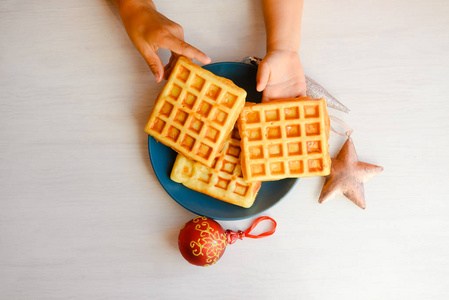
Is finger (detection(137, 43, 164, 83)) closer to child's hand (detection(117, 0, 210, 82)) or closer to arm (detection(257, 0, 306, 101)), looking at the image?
child's hand (detection(117, 0, 210, 82))

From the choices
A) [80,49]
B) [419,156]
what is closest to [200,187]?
[80,49]

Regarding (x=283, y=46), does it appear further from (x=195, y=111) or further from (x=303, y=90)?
(x=195, y=111)

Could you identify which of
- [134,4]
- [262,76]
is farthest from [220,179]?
[134,4]

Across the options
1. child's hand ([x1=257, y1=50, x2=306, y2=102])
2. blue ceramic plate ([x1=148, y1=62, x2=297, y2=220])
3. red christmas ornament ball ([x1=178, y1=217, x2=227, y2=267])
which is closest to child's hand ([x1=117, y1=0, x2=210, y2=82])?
blue ceramic plate ([x1=148, y1=62, x2=297, y2=220])

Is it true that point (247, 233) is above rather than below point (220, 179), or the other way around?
below

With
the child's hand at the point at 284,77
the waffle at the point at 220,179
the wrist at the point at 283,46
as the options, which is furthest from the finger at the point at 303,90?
the waffle at the point at 220,179

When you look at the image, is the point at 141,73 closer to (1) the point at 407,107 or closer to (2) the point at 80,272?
(2) the point at 80,272
